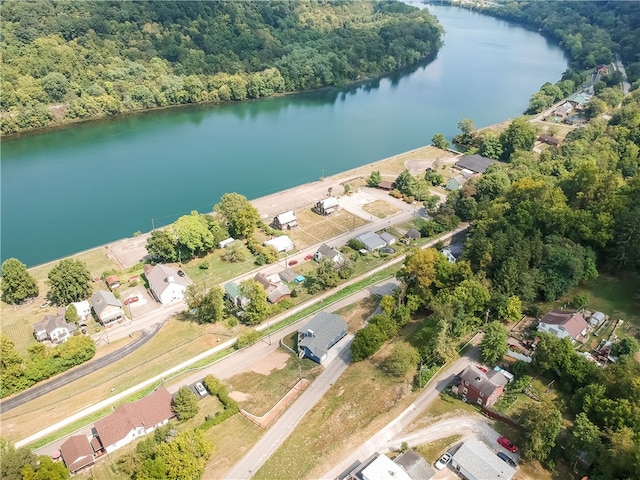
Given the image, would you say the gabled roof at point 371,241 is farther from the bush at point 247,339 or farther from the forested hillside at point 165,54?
the forested hillside at point 165,54

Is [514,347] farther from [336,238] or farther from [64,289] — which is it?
[64,289]

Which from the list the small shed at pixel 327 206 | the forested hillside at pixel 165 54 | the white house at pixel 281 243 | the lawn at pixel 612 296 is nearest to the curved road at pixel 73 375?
the white house at pixel 281 243

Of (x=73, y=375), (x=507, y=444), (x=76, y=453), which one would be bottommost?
(x=73, y=375)

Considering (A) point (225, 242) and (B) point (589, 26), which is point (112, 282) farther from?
(B) point (589, 26)

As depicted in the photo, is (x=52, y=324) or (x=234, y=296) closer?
(x=52, y=324)

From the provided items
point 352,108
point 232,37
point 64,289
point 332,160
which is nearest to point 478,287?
point 64,289

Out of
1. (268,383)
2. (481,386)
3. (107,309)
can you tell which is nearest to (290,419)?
(268,383)

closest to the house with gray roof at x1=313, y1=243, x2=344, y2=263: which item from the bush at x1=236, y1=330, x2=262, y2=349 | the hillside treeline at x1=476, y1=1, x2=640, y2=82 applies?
the bush at x1=236, y1=330, x2=262, y2=349
